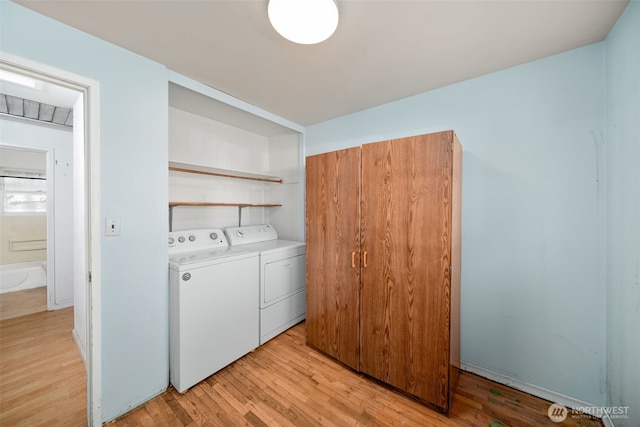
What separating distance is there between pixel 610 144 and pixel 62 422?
387 centimetres

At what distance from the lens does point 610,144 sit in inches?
54.6

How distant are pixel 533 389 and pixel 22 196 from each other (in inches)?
299

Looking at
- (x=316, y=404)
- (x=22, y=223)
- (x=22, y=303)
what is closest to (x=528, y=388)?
(x=316, y=404)

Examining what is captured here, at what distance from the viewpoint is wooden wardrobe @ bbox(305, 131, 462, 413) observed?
1.45 meters

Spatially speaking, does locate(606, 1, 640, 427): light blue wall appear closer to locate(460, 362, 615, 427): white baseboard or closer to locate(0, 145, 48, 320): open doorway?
locate(460, 362, 615, 427): white baseboard

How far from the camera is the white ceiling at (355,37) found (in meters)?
1.19

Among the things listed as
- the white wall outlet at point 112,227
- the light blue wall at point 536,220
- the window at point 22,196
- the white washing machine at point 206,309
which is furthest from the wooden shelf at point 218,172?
the window at point 22,196

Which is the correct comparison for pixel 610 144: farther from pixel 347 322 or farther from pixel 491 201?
pixel 347 322

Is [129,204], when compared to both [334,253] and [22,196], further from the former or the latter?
[22,196]

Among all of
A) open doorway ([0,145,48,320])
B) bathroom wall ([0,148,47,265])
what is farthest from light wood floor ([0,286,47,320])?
bathroom wall ([0,148,47,265])

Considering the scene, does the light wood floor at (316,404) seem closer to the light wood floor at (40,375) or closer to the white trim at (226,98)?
the light wood floor at (40,375)

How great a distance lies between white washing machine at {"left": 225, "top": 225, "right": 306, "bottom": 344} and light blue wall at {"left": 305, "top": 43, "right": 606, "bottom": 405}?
1.67 m

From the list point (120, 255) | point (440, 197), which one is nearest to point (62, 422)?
point (120, 255)

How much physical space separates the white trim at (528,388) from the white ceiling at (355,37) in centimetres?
240
